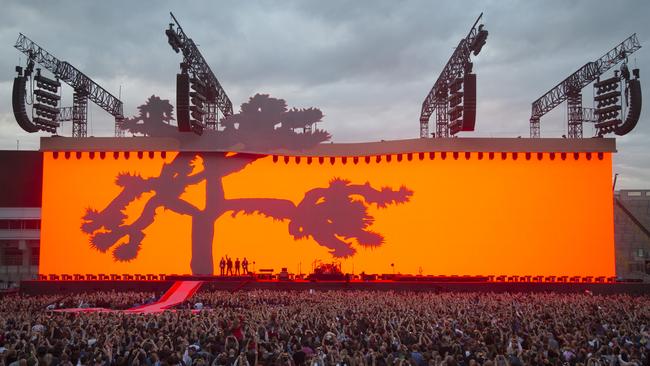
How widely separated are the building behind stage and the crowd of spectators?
2949 cm

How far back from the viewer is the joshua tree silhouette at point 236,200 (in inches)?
1253

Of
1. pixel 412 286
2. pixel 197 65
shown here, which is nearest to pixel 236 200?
pixel 197 65

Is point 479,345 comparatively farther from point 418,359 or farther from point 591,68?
point 591,68

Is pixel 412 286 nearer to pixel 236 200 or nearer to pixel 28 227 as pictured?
pixel 236 200

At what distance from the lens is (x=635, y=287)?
2723 centimetres

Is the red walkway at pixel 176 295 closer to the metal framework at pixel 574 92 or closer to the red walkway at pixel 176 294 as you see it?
the red walkway at pixel 176 294

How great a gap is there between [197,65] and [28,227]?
19.1 meters

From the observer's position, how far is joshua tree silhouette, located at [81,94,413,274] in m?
31.8

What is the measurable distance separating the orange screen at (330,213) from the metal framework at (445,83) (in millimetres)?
4549

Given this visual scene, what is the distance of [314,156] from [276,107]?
121 inches

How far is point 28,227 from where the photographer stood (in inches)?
1692

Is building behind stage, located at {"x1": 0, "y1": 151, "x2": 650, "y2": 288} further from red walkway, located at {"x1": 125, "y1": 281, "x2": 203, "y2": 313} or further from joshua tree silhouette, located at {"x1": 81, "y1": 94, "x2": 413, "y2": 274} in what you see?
red walkway, located at {"x1": 125, "y1": 281, "x2": 203, "y2": 313}

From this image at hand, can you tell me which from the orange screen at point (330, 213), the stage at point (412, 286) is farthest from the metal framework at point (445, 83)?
the stage at point (412, 286)

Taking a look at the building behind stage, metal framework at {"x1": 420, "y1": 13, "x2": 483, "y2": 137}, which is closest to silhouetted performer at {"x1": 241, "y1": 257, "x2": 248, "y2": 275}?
metal framework at {"x1": 420, "y1": 13, "x2": 483, "y2": 137}
